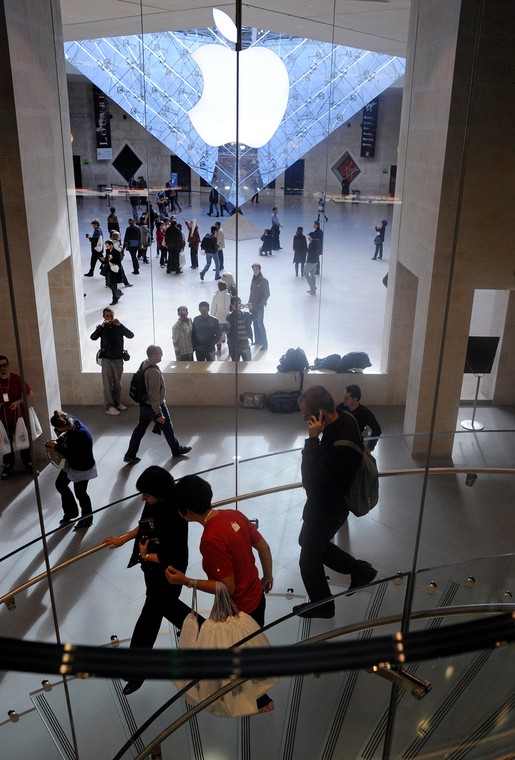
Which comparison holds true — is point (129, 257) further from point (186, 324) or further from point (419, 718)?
point (419, 718)

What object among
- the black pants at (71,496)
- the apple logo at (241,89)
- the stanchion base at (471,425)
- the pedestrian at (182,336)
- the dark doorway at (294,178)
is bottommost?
the stanchion base at (471,425)

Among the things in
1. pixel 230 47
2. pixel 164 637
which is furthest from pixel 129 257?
pixel 164 637

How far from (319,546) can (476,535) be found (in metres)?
2.62

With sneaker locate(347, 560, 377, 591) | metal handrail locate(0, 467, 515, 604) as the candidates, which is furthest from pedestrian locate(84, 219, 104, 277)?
sneaker locate(347, 560, 377, 591)

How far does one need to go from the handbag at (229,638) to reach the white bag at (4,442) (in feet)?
19.0

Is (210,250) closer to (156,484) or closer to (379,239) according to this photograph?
(379,239)

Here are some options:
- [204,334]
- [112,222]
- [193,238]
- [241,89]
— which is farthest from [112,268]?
[241,89]

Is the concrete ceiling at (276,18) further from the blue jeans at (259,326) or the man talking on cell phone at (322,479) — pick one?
the man talking on cell phone at (322,479)

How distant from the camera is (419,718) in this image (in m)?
3.84

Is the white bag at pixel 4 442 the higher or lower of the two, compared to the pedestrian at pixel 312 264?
lower

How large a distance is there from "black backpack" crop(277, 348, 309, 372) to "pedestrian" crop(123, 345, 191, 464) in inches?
110

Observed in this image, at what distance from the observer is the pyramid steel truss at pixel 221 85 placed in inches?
467

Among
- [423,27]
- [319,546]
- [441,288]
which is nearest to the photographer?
[319,546]

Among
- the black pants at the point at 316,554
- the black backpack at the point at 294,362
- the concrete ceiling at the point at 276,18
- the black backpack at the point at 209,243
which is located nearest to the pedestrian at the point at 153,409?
the black backpack at the point at 294,362
